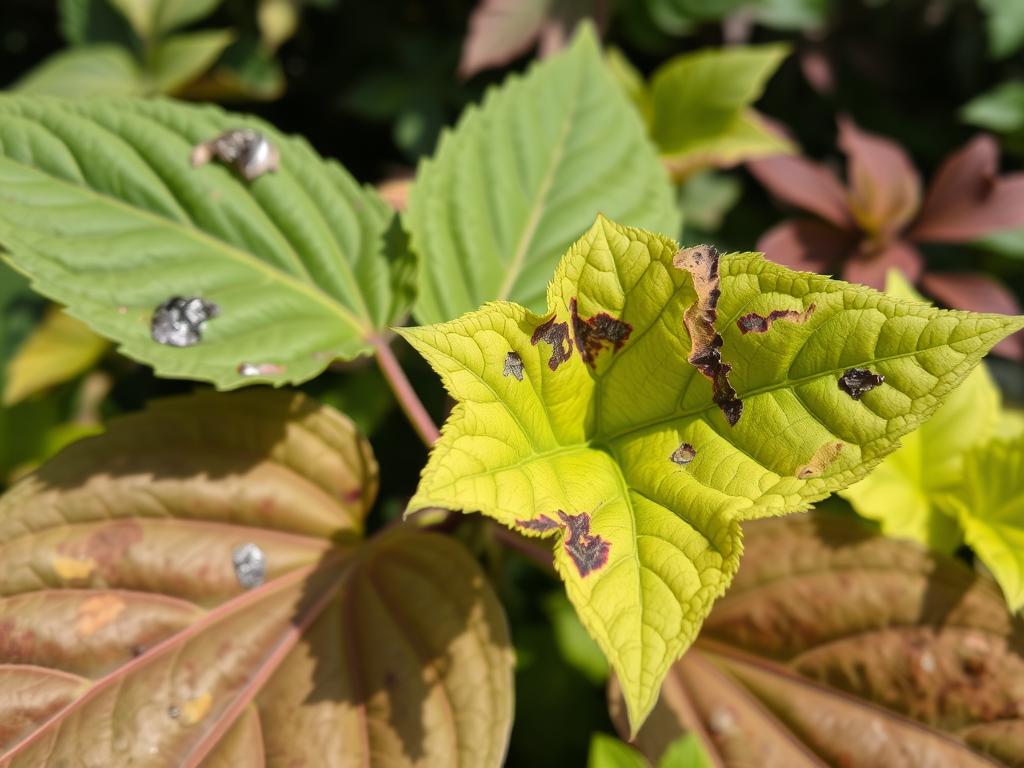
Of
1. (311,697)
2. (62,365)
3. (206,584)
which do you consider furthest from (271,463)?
(62,365)

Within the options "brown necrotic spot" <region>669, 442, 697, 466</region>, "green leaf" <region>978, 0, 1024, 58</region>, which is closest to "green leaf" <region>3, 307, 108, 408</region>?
"brown necrotic spot" <region>669, 442, 697, 466</region>

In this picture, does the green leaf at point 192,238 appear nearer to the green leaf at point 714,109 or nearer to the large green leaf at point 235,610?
the large green leaf at point 235,610

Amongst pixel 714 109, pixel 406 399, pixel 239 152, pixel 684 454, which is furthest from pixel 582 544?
pixel 714 109

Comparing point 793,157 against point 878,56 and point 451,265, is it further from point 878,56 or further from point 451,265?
point 451,265

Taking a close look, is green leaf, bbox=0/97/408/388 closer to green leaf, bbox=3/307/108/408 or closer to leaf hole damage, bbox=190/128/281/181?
leaf hole damage, bbox=190/128/281/181

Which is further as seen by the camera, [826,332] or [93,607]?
[93,607]

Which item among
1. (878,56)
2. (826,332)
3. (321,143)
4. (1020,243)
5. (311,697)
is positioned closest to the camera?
(826,332)

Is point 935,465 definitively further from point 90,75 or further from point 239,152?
point 90,75
